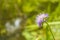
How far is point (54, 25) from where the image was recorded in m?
1.38

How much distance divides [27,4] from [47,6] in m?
0.15

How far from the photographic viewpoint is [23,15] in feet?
4.81

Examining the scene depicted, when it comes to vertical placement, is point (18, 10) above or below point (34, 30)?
above

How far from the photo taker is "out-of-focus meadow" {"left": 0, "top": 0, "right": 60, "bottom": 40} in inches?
55.9

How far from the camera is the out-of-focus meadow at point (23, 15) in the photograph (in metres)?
1.42

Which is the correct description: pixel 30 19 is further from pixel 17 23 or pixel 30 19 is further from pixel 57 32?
pixel 57 32

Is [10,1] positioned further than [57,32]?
Yes

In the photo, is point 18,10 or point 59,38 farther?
point 18,10

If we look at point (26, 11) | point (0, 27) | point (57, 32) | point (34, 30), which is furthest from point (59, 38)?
point (0, 27)

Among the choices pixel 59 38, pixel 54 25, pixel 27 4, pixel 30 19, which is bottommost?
pixel 59 38

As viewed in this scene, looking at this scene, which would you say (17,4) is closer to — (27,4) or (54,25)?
(27,4)

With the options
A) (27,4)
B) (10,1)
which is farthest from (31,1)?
(10,1)

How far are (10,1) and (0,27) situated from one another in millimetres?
215

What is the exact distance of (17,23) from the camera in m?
1.47
